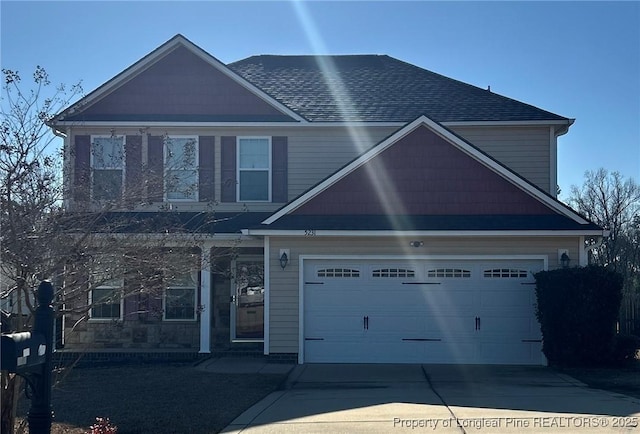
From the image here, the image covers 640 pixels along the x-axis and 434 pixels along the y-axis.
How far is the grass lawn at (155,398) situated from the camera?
924cm

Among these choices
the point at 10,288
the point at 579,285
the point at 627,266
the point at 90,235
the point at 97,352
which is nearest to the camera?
the point at 10,288

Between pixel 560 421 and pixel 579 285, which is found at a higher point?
pixel 579 285

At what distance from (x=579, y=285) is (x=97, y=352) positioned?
10.7 meters

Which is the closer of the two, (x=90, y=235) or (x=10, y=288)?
(x=10, y=288)

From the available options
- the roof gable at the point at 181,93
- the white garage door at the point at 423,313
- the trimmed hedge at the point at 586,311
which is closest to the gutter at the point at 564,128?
the white garage door at the point at 423,313

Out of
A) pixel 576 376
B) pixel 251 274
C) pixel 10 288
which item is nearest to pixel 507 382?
pixel 576 376

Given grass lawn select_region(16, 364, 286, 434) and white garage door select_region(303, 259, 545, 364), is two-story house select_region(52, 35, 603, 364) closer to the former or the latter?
white garage door select_region(303, 259, 545, 364)

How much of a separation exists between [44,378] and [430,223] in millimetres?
10287

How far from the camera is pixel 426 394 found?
11.3 metres

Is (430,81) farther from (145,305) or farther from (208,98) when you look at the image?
(145,305)

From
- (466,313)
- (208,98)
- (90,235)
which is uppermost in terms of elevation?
(208,98)

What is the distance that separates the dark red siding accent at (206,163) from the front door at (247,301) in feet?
6.11

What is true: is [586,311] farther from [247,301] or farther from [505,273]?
[247,301]

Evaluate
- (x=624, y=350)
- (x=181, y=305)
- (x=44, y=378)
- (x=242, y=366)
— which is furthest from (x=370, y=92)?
(x=44, y=378)
